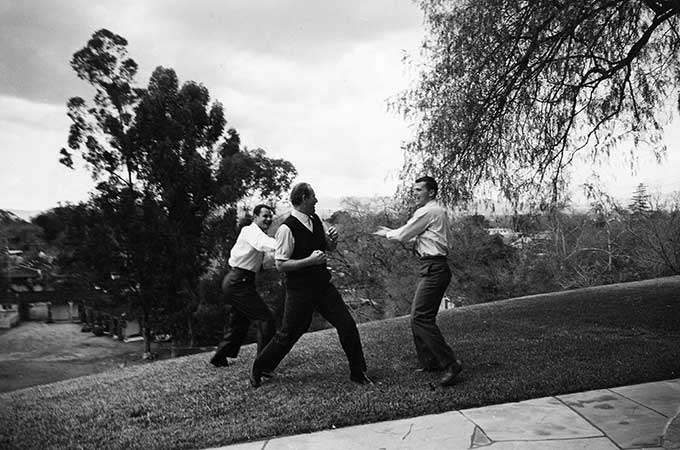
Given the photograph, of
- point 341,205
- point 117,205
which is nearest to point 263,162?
point 341,205

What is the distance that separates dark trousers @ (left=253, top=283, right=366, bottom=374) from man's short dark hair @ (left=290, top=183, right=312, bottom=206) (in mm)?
814

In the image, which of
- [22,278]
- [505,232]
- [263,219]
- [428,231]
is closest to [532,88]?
[428,231]

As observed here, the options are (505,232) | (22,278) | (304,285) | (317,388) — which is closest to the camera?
(304,285)

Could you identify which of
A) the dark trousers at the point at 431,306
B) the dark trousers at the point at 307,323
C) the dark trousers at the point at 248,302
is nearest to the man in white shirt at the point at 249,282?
the dark trousers at the point at 248,302

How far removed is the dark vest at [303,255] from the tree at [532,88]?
449 centimetres

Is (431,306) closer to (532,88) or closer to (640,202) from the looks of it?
(532,88)

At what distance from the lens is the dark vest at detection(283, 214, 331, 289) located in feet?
15.2

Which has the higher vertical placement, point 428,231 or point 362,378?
point 428,231

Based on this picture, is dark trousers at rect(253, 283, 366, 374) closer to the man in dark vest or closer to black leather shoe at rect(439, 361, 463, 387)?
the man in dark vest

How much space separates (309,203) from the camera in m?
4.71

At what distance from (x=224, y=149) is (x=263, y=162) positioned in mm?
2918

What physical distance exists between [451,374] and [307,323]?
1.39 meters

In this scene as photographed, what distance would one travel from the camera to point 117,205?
2748 cm

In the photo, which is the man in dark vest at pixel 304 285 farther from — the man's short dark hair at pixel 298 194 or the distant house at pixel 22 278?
the distant house at pixel 22 278
